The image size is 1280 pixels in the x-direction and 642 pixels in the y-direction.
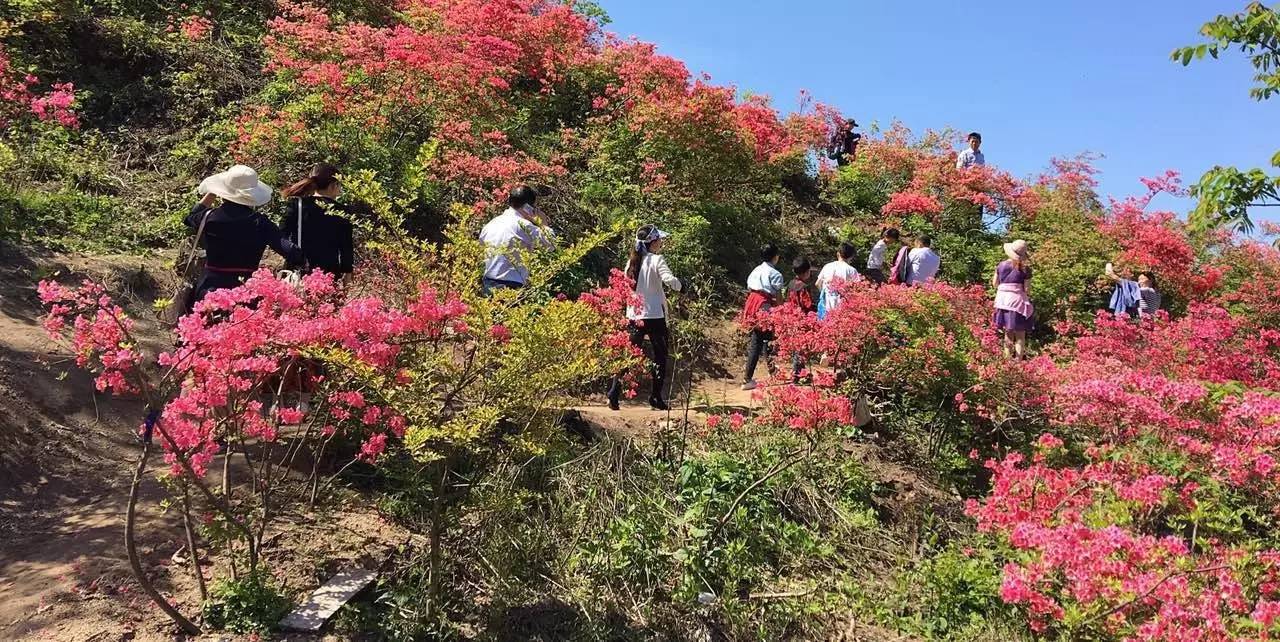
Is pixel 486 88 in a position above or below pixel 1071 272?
above

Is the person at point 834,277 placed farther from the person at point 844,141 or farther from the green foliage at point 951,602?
the person at point 844,141

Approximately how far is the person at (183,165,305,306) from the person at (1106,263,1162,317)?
29.6 ft

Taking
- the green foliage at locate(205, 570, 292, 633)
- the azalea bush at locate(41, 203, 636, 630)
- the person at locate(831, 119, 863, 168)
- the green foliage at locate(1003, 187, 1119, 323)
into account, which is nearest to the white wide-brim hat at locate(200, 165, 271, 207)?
the azalea bush at locate(41, 203, 636, 630)

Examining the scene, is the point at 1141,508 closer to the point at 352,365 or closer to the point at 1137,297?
the point at 352,365

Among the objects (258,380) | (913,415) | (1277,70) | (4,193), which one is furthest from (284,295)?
(1277,70)

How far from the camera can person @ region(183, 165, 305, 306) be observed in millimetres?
3775

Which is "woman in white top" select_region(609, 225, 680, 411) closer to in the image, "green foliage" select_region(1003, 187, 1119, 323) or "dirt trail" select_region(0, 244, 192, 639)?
"dirt trail" select_region(0, 244, 192, 639)

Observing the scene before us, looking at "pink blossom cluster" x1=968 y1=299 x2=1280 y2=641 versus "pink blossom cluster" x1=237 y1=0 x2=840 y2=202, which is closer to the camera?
"pink blossom cluster" x1=968 y1=299 x2=1280 y2=641

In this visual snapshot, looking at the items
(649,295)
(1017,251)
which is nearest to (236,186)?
(649,295)

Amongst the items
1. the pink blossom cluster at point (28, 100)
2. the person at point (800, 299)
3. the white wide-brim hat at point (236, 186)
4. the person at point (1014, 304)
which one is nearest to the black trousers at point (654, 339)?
the person at point (800, 299)

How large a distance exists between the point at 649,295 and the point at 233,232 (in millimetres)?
2887

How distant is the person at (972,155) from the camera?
11373 mm

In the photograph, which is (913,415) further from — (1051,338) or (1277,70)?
(1051,338)

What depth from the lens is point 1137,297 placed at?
8.82 m
